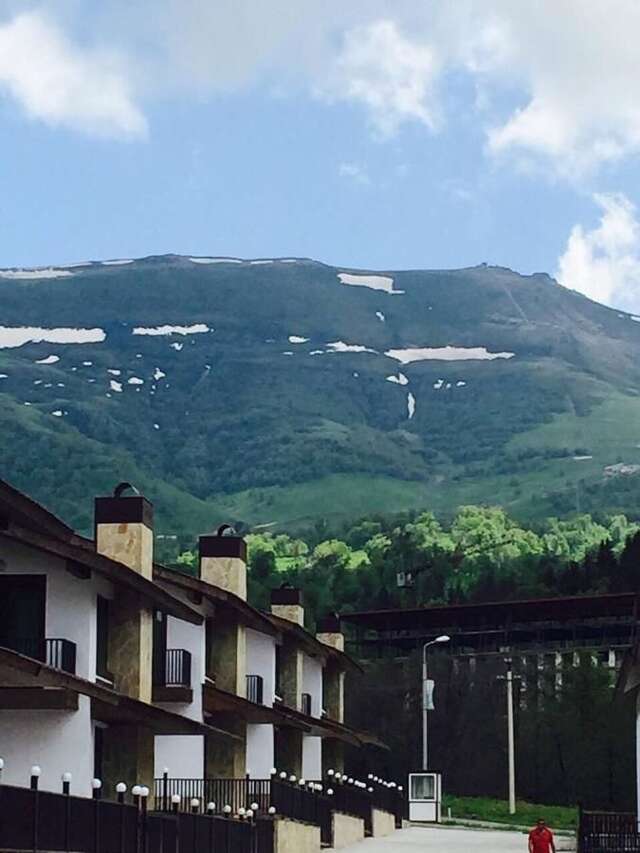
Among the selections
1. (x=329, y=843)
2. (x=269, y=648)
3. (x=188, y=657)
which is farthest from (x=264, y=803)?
(x=269, y=648)

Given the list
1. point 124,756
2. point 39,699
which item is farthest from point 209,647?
point 39,699

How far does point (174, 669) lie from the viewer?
1636 inches

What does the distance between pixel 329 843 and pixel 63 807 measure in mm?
28775

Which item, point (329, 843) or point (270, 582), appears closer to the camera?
point (329, 843)

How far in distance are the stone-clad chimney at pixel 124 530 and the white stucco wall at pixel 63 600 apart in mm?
3909

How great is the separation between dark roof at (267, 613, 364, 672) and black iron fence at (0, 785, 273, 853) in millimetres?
22559

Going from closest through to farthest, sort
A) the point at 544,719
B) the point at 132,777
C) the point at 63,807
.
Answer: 1. the point at 63,807
2. the point at 132,777
3. the point at 544,719

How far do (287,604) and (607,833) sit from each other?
90.1 feet

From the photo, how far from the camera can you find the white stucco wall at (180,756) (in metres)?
41.1

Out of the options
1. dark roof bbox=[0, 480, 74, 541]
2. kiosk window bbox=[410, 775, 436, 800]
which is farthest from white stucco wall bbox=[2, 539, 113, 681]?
kiosk window bbox=[410, 775, 436, 800]

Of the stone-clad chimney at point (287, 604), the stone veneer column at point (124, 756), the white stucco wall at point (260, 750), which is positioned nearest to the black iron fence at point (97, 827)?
the stone veneer column at point (124, 756)

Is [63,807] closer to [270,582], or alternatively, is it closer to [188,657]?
[188,657]

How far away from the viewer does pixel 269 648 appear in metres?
Result: 53.8

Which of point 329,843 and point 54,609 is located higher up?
point 54,609
